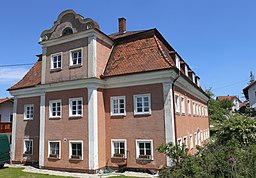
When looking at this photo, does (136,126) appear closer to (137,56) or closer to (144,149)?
(144,149)

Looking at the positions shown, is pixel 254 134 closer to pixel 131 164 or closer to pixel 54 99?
pixel 131 164

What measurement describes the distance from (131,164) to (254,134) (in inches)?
323

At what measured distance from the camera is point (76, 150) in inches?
621

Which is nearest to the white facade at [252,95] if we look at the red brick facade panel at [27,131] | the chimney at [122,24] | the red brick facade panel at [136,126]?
the chimney at [122,24]

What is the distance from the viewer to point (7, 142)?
18781 mm

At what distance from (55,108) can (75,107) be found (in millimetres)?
2008

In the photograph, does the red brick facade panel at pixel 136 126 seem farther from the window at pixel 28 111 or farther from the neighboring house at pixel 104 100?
the window at pixel 28 111

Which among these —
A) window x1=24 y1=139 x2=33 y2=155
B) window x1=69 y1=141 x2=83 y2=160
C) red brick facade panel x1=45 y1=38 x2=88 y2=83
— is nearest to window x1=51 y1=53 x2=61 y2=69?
red brick facade panel x1=45 y1=38 x2=88 y2=83

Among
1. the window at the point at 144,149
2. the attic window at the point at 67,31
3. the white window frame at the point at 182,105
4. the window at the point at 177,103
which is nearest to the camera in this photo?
the window at the point at 144,149

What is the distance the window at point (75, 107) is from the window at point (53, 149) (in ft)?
8.36

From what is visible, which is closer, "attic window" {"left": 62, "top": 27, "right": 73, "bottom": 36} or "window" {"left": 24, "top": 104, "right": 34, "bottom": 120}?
"attic window" {"left": 62, "top": 27, "right": 73, "bottom": 36}

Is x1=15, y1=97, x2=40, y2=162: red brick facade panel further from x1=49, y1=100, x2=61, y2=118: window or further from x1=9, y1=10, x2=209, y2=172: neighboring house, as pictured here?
x1=49, y1=100, x2=61, y2=118: window

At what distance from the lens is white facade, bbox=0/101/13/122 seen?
1227 inches

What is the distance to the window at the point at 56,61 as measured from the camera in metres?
17.5
